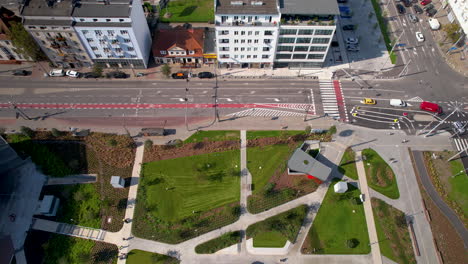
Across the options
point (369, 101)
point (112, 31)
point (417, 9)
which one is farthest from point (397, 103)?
point (112, 31)

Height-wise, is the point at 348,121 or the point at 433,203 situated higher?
the point at 348,121

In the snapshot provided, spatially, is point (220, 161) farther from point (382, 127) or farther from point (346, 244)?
point (382, 127)

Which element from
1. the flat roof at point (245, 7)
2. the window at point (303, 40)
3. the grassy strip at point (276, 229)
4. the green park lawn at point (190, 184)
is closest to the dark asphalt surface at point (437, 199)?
the grassy strip at point (276, 229)

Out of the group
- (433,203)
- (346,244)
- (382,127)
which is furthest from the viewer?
(382,127)

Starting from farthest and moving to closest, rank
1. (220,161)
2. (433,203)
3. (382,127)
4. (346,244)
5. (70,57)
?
(70,57)
(382,127)
(220,161)
(433,203)
(346,244)

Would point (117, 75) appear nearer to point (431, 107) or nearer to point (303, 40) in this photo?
point (303, 40)

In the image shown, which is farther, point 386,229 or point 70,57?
point 70,57

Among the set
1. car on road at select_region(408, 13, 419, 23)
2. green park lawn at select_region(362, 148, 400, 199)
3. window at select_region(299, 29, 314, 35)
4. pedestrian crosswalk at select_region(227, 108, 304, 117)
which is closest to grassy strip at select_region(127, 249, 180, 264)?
pedestrian crosswalk at select_region(227, 108, 304, 117)

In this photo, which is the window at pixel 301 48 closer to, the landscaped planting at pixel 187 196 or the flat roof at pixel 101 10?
the landscaped planting at pixel 187 196

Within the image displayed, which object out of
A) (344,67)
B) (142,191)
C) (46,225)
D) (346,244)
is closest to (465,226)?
(346,244)
